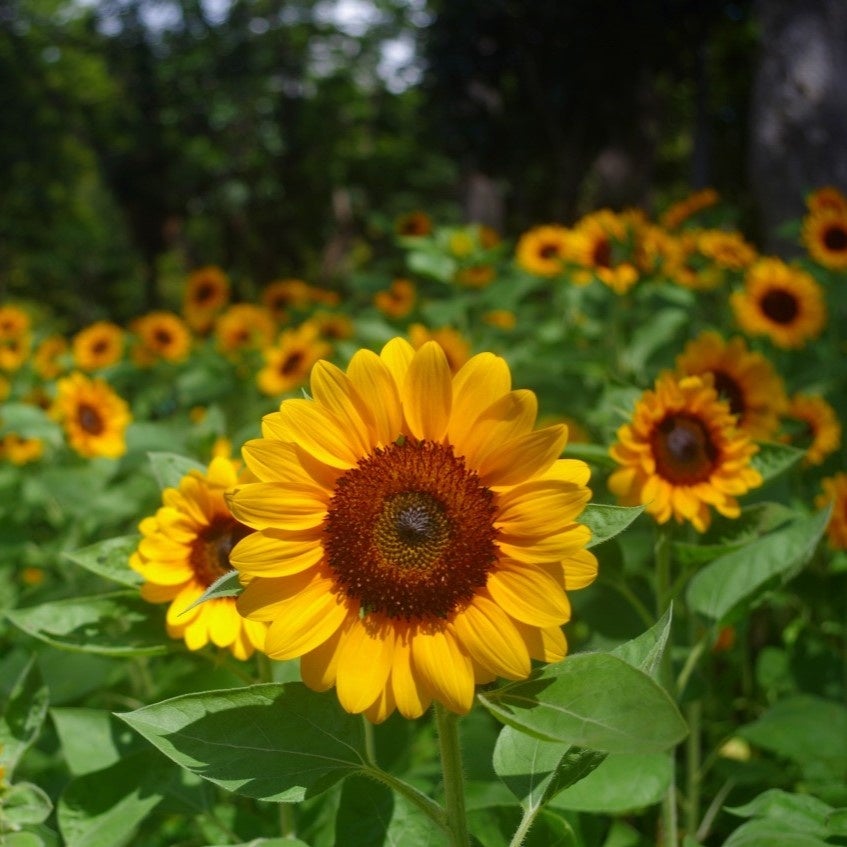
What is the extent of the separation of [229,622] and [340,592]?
0.30m

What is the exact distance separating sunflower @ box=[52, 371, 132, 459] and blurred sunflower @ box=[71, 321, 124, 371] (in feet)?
2.88

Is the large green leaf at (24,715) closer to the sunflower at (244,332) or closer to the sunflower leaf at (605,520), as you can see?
the sunflower leaf at (605,520)

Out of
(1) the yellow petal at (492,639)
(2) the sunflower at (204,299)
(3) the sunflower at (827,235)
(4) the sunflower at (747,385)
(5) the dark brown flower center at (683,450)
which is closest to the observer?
(1) the yellow petal at (492,639)

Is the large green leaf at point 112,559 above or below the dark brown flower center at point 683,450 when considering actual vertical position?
above

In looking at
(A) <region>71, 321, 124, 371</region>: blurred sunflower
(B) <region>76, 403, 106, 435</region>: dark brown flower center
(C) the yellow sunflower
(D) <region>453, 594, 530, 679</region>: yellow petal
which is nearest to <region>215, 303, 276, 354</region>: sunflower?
(A) <region>71, 321, 124, 371</region>: blurred sunflower

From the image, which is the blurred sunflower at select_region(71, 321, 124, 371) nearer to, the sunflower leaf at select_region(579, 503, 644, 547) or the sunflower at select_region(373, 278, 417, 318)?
the sunflower at select_region(373, 278, 417, 318)

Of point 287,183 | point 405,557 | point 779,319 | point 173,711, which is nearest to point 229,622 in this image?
point 173,711

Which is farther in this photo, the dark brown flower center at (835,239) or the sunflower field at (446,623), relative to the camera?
the dark brown flower center at (835,239)

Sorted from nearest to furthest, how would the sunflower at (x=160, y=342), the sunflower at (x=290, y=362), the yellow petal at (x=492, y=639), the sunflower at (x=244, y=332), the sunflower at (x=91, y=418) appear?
the yellow petal at (x=492, y=639)
the sunflower at (x=91, y=418)
the sunflower at (x=290, y=362)
the sunflower at (x=244, y=332)
the sunflower at (x=160, y=342)

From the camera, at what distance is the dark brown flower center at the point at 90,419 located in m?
3.21

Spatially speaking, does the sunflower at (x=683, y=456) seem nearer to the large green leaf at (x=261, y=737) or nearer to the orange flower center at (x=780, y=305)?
the large green leaf at (x=261, y=737)

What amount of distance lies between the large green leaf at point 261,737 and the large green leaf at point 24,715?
1.35 feet

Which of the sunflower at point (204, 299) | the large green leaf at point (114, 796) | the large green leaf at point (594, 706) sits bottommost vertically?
the large green leaf at point (114, 796)

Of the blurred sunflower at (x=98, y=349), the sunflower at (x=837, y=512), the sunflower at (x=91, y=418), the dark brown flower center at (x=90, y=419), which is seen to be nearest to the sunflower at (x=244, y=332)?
the blurred sunflower at (x=98, y=349)
